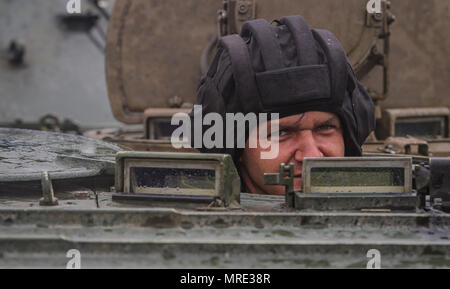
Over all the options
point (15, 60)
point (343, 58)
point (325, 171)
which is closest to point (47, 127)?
point (15, 60)

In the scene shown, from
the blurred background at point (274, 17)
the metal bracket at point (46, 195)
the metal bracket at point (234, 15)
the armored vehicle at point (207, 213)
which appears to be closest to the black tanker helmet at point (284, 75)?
the armored vehicle at point (207, 213)

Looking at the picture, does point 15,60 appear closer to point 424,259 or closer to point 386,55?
point 386,55

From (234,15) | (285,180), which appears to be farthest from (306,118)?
(234,15)

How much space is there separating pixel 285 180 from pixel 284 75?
1.32 feet

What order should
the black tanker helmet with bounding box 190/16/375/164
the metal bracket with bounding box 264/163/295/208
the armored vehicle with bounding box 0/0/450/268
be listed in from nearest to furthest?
the armored vehicle with bounding box 0/0/450/268 < the metal bracket with bounding box 264/163/295/208 < the black tanker helmet with bounding box 190/16/375/164

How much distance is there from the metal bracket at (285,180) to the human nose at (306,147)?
0.33m

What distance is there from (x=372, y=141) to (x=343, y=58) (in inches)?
56.1

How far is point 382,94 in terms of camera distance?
10.7ft

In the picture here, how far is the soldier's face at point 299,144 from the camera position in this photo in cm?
179

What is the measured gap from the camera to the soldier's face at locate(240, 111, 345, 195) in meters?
1.79

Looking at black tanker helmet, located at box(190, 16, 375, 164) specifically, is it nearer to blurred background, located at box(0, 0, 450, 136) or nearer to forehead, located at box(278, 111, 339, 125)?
forehead, located at box(278, 111, 339, 125)

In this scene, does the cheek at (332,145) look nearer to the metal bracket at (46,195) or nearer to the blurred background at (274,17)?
the metal bracket at (46,195)

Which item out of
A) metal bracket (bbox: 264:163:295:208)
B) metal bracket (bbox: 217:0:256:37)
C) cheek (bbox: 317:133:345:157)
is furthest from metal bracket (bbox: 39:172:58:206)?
metal bracket (bbox: 217:0:256:37)

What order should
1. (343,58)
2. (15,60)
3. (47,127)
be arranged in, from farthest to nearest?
(15,60), (47,127), (343,58)
